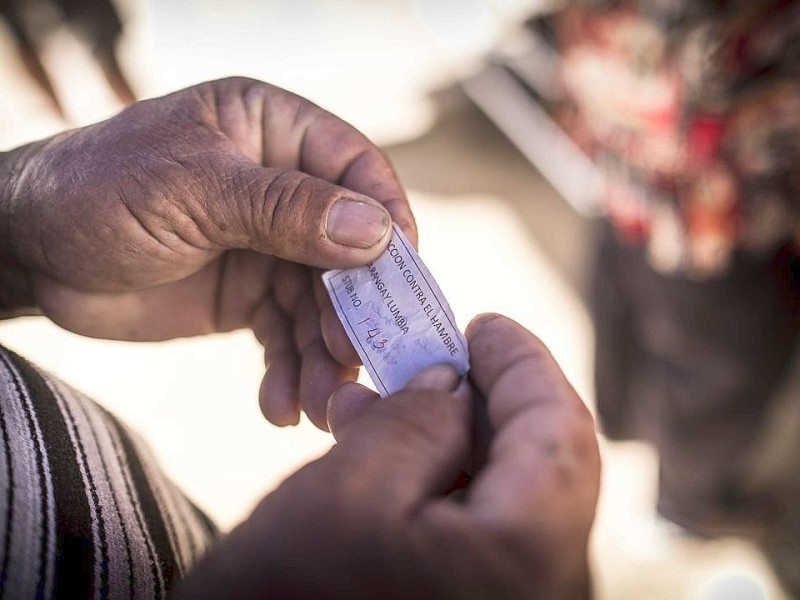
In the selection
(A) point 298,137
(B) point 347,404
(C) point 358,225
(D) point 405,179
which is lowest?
(D) point 405,179

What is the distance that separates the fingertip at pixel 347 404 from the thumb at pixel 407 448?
14cm

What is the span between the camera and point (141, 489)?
814 mm

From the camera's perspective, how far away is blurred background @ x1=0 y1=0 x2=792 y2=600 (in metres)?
1.97

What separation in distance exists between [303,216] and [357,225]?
0.08 meters

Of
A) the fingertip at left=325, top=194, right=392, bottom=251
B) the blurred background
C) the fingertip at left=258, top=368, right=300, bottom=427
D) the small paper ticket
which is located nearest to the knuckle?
the small paper ticket

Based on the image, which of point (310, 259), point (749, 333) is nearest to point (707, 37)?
point (749, 333)

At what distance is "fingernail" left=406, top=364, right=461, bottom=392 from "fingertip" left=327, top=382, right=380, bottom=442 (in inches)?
3.4

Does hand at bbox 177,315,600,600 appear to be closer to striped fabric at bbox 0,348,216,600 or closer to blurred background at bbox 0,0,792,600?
striped fabric at bbox 0,348,216,600

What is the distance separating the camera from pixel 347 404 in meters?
0.84

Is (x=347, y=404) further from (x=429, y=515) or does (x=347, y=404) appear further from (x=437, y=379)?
(x=429, y=515)

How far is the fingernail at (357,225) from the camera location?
0.89 m

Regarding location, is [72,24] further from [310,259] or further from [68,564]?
[68,564]

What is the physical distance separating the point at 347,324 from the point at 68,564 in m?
0.44

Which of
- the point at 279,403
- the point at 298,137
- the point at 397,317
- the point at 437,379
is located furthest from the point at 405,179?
the point at 437,379
